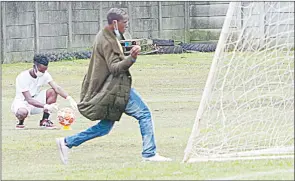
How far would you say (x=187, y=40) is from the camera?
31016 mm

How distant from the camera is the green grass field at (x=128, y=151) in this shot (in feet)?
30.0

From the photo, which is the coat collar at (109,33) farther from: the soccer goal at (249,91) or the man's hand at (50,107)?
the man's hand at (50,107)

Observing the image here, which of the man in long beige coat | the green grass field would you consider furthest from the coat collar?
the green grass field

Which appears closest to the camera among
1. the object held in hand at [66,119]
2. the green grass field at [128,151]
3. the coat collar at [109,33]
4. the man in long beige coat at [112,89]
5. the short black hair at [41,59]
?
the green grass field at [128,151]

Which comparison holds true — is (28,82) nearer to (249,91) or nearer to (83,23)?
(249,91)

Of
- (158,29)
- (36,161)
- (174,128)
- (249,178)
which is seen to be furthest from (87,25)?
→ (249,178)

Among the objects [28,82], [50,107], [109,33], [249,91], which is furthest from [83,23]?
[249,91]

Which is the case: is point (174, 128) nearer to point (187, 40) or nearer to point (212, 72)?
point (212, 72)

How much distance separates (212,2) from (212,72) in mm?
20644

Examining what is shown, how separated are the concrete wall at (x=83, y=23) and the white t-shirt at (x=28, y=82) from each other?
1152 centimetres

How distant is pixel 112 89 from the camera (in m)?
10.3

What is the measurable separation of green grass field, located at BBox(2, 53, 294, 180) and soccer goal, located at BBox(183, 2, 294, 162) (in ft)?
1.29

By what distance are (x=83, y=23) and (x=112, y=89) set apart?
18.1 meters

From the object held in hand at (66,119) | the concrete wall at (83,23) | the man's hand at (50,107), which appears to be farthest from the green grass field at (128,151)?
the concrete wall at (83,23)
